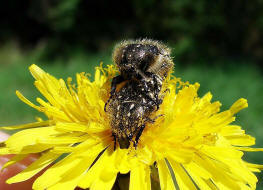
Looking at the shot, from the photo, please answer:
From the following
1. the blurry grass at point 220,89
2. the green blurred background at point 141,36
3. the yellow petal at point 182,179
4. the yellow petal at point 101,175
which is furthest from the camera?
the green blurred background at point 141,36

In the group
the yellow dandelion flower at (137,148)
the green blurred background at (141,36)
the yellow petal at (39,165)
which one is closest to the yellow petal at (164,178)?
the yellow dandelion flower at (137,148)

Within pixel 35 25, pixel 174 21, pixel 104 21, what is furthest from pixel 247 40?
pixel 35 25

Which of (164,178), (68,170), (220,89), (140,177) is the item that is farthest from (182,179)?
(220,89)

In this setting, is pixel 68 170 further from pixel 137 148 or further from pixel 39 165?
pixel 137 148

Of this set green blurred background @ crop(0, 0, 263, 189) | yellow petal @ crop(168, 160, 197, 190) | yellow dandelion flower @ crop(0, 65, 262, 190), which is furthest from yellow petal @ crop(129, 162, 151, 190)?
green blurred background @ crop(0, 0, 263, 189)

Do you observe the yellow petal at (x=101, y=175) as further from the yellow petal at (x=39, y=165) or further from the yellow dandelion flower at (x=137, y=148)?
the yellow petal at (x=39, y=165)

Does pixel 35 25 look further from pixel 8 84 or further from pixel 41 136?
pixel 41 136

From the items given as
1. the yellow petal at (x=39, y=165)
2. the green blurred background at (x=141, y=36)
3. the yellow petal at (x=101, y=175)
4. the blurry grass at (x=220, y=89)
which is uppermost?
the green blurred background at (x=141, y=36)
